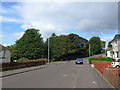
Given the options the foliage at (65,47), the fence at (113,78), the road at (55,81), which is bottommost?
the road at (55,81)

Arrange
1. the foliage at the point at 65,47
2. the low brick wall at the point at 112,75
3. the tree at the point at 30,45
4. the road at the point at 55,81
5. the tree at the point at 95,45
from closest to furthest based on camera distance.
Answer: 1. the low brick wall at the point at 112,75
2. the road at the point at 55,81
3. the tree at the point at 30,45
4. the foliage at the point at 65,47
5. the tree at the point at 95,45

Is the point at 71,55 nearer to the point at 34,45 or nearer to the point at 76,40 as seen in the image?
the point at 76,40

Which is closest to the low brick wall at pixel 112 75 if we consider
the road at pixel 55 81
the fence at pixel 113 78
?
the fence at pixel 113 78

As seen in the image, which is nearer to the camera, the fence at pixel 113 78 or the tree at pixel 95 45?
the fence at pixel 113 78

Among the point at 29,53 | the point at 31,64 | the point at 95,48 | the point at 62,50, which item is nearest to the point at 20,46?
the point at 29,53

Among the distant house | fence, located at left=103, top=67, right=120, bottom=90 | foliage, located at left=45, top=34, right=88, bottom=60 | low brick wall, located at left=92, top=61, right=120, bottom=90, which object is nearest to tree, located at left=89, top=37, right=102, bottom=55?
foliage, located at left=45, top=34, right=88, bottom=60

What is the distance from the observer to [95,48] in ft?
380

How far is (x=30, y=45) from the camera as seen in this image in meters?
60.3

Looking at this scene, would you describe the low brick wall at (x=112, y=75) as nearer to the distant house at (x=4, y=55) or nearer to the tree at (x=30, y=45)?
the distant house at (x=4, y=55)

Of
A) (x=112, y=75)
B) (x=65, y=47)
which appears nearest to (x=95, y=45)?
(x=65, y=47)

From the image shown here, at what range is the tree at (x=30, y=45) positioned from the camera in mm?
59969

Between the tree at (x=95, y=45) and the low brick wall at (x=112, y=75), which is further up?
the tree at (x=95, y=45)

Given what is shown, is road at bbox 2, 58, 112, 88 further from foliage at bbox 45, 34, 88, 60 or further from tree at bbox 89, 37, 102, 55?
tree at bbox 89, 37, 102, 55

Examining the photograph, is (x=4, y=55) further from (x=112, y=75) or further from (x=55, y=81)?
(x=112, y=75)
